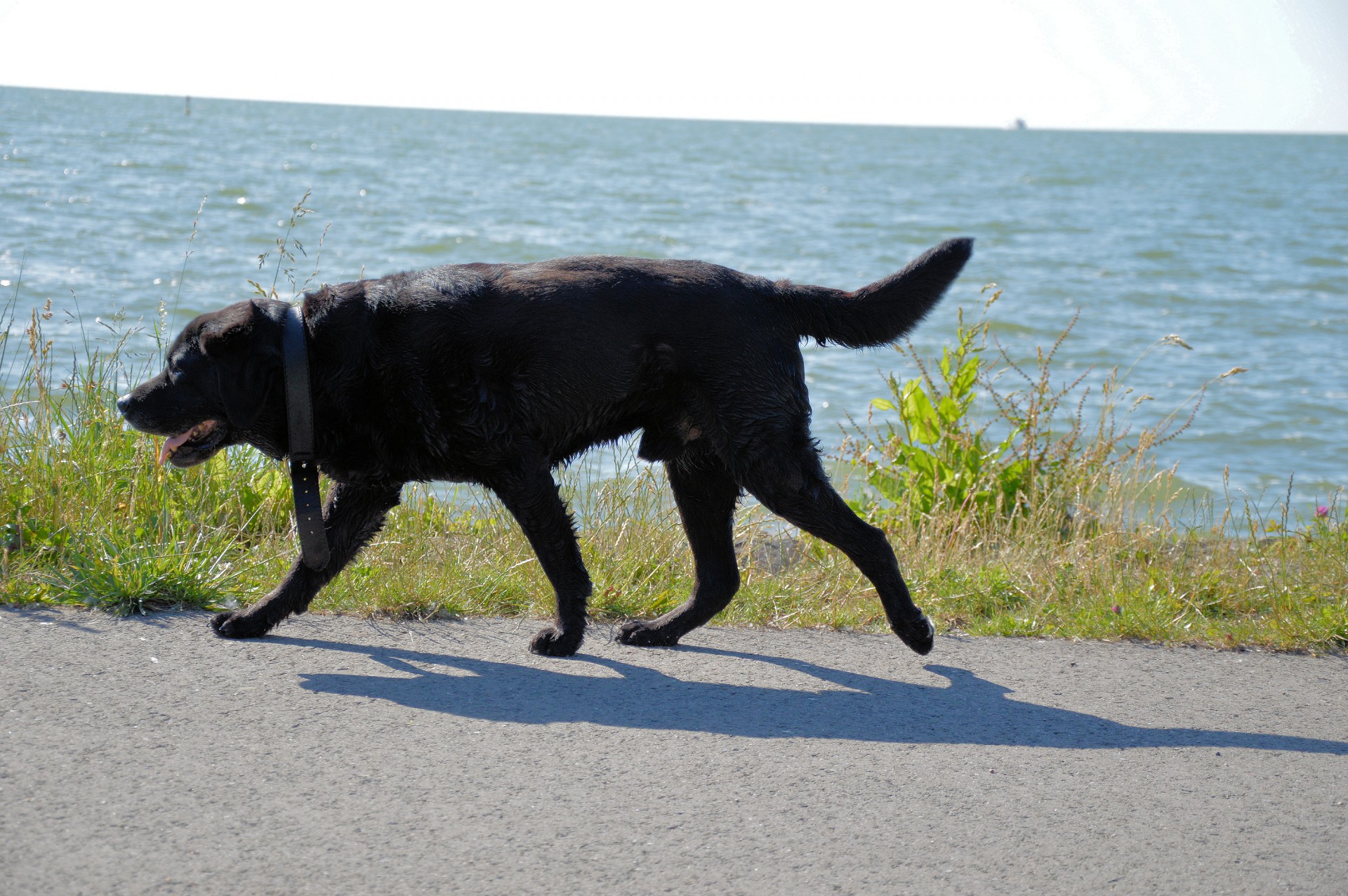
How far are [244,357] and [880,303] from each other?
2.26 metres

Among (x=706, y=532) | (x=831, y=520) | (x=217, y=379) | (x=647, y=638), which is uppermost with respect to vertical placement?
(x=217, y=379)

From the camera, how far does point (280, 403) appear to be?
3.96 m

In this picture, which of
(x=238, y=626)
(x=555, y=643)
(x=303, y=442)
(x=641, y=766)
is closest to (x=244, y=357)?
(x=303, y=442)

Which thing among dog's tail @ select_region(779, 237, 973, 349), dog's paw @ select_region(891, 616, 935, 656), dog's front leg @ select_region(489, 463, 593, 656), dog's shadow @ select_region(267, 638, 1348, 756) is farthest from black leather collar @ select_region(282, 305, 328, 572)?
dog's paw @ select_region(891, 616, 935, 656)

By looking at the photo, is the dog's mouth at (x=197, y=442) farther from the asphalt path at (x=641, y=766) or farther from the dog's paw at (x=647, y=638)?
the dog's paw at (x=647, y=638)

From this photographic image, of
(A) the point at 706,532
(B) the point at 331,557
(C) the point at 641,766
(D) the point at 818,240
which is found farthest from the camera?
(D) the point at 818,240

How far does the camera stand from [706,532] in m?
4.42

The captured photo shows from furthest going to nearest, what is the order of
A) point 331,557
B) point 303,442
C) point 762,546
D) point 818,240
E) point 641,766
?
1. point 818,240
2. point 762,546
3. point 331,557
4. point 303,442
5. point 641,766

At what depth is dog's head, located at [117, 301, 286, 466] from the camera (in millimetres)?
3881

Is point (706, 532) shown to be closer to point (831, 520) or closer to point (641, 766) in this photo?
point (831, 520)

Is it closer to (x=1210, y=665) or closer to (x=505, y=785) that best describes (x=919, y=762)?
(x=505, y=785)

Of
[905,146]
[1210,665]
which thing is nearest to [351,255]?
[1210,665]

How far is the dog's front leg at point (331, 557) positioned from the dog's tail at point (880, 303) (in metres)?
1.65

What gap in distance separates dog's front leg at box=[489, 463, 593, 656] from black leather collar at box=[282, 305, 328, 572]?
2.06 ft
